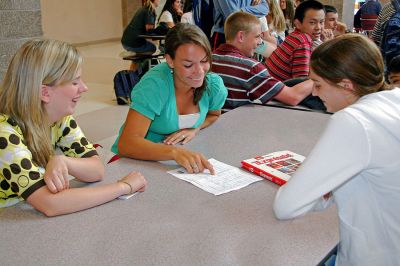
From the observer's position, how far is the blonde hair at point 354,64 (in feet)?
3.59

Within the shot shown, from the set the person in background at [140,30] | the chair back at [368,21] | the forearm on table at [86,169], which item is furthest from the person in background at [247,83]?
the chair back at [368,21]

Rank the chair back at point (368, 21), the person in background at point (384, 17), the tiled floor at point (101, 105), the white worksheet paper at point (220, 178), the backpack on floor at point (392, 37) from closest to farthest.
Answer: the white worksheet paper at point (220, 178) → the backpack on floor at point (392, 37) → the person in background at point (384, 17) → the tiled floor at point (101, 105) → the chair back at point (368, 21)

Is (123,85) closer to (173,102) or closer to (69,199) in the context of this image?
(173,102)

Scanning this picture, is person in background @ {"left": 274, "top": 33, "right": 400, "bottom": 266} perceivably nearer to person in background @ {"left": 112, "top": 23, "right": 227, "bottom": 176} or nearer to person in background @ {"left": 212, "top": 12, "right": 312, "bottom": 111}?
person in background @ {"left": 112, "top": 23, "right": 227, "bottom": 176}

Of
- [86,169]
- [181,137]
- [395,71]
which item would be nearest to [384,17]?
[395,71]

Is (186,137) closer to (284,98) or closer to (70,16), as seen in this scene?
(284,98)

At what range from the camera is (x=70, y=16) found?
972 cm

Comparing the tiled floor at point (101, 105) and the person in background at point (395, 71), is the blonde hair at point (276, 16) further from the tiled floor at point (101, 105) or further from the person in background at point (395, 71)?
the person in background at point (395, 71)

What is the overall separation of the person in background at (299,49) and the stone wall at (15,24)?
1.55 meters

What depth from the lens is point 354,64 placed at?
1093 mm

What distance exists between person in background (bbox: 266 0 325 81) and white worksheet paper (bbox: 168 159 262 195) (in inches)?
58.5

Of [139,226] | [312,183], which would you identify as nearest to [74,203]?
[139,226]

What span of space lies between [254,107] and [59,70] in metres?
1.25

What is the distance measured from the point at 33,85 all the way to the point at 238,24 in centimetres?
154
